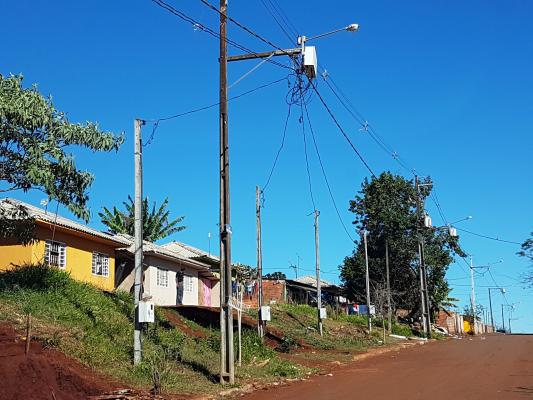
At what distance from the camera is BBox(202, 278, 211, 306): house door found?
146 feet

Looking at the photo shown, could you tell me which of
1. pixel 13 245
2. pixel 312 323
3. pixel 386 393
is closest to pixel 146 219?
pixel 312 323

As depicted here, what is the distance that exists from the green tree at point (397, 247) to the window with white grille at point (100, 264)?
111 ft

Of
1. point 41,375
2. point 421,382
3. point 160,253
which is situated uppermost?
point 160,253

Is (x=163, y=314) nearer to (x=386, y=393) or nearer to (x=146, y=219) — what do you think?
(x=386, y=393)

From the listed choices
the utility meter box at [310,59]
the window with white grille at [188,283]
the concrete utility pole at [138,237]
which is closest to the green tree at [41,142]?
the concrete utility pole at [138,237]

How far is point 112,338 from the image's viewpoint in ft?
58.1

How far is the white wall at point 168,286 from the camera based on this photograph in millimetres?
34562

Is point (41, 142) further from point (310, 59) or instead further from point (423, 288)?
point (423, 288)

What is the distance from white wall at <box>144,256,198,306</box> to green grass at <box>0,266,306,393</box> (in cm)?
936

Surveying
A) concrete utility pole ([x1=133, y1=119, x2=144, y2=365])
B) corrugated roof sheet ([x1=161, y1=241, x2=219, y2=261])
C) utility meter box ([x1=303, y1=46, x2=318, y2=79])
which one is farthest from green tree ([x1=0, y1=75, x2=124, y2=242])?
corrugated roof sheet ([x1=161, y1=241, x2=219, y2=261])

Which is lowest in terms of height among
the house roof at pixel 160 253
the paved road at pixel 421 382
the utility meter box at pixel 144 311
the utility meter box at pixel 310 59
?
the paved road at pixel 421 382

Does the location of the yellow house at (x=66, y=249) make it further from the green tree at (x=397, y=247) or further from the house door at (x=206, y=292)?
the green tree at (x=397, y=247)

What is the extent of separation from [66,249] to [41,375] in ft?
54.6

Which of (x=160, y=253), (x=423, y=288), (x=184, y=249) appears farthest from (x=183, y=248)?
(x=423, y=288)
